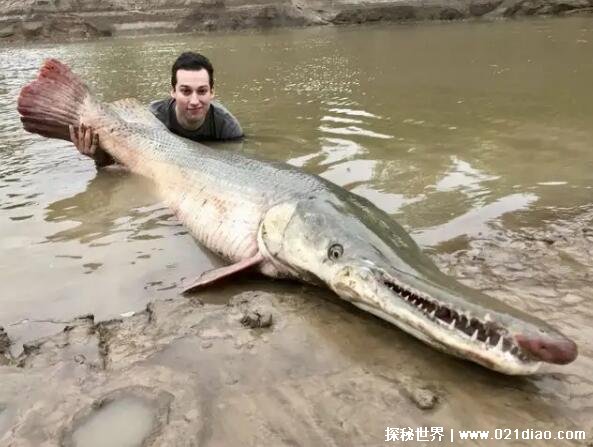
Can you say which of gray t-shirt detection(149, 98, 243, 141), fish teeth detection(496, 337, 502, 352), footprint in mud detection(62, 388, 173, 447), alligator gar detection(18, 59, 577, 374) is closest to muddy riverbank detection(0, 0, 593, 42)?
gray t-shirt detection(149, 98, 243, 141)

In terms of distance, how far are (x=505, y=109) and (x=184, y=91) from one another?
3217 millimetres

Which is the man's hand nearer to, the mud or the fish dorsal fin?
the fish dorsal fin

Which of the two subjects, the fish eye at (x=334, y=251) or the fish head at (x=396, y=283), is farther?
the fish eye at (x=334, y=251)

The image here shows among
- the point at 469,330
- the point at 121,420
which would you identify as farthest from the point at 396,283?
the point at 121,420

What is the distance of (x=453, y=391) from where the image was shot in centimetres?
188

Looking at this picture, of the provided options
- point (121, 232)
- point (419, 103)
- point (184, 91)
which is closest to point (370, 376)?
point (121, 232)

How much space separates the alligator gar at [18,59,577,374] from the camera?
6.01 feet

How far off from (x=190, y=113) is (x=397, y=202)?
2040 mm

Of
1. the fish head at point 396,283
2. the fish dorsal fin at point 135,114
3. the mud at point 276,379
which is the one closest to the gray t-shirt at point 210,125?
the fish dorsal fin at point 135,114

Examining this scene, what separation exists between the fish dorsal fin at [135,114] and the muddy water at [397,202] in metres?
0.44

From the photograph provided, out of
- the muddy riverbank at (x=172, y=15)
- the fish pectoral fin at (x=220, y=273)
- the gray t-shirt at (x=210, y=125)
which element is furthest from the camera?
the muddy riverbank at (x=172, y=15)

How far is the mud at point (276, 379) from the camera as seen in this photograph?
1738 millimetres

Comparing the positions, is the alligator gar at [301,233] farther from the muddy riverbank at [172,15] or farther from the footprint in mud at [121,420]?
the muddy riverbank at [172,15]

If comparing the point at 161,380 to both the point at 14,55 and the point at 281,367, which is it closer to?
the point at 281,367
